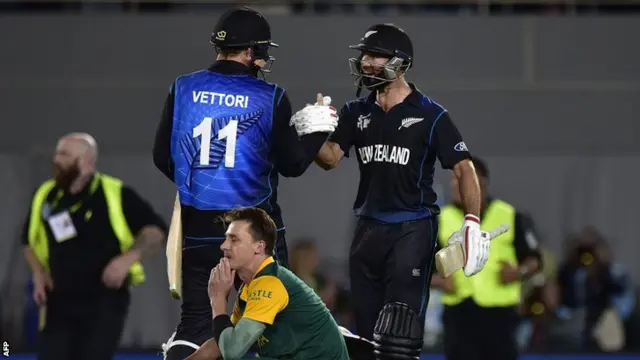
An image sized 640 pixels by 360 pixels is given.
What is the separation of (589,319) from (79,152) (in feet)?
19.8

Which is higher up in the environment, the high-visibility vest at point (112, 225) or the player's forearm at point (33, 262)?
the high-visibility vest at point (112, 225)

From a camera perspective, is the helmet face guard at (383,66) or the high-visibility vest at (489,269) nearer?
the helmet face guard at (383,66)

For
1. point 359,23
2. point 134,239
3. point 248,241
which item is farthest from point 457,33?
point 248,241

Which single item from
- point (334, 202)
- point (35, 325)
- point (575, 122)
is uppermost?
point (575, 122)

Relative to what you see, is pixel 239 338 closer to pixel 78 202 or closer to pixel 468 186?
pixel 468 186

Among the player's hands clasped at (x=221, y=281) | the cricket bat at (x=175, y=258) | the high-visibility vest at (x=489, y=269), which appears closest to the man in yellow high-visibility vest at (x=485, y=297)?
the high-visibility vest at (x=489, y=269)

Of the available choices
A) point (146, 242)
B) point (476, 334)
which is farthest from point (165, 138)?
point (476, 334)

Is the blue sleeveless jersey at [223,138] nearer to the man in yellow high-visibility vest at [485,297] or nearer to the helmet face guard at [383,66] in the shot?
the helmet face guard at [383,66]

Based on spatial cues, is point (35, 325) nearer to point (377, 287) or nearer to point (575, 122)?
point (575, 122)

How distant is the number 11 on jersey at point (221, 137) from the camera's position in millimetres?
6375

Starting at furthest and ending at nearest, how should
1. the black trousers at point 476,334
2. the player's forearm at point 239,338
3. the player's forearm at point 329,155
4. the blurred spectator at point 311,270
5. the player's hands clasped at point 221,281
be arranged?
the blurred spectator at point 311,270 → the black trousers at point 476,334 → the player's forearm at point 329,155 → the player's hands clasped at point 221,281 → the player's forearm at point 239,338

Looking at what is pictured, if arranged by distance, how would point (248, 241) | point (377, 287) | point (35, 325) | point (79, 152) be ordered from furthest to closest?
point (35, 325)
point (79, 152)
point (377, 287)
point (248, 241)

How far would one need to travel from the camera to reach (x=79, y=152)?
8969 mm

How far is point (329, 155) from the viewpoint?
23.4ft
